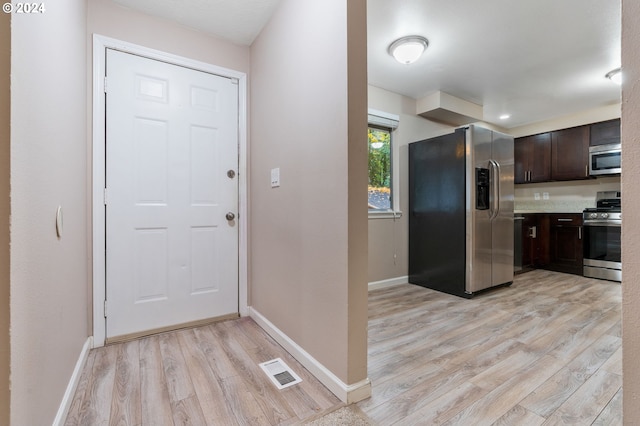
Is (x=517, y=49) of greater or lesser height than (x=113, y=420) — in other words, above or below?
above

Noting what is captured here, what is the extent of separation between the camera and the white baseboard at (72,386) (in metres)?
1.24

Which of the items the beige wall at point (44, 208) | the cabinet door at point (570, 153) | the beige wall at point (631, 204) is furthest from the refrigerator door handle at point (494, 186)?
the beige wall at point (44, 208)

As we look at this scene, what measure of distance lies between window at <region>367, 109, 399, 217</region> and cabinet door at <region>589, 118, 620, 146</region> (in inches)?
117

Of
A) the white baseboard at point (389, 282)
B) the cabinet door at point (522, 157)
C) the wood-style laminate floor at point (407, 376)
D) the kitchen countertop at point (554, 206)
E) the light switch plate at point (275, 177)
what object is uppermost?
the cabinet door at point (522, 157)

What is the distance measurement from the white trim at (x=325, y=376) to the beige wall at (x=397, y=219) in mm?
1748

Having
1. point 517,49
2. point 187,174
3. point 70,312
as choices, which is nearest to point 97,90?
point 187,174

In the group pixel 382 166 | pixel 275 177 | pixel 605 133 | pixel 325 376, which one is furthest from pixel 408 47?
pixel 605 133

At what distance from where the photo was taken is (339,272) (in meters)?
1.47

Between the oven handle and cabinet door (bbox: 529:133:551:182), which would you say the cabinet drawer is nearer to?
the oven handle

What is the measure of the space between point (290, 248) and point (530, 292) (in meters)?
3.10

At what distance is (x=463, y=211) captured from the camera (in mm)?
3146

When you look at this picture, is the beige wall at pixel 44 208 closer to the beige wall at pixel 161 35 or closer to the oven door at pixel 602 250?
the beige wall at pixel 161 35

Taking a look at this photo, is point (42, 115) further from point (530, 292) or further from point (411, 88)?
point (530, 292)
